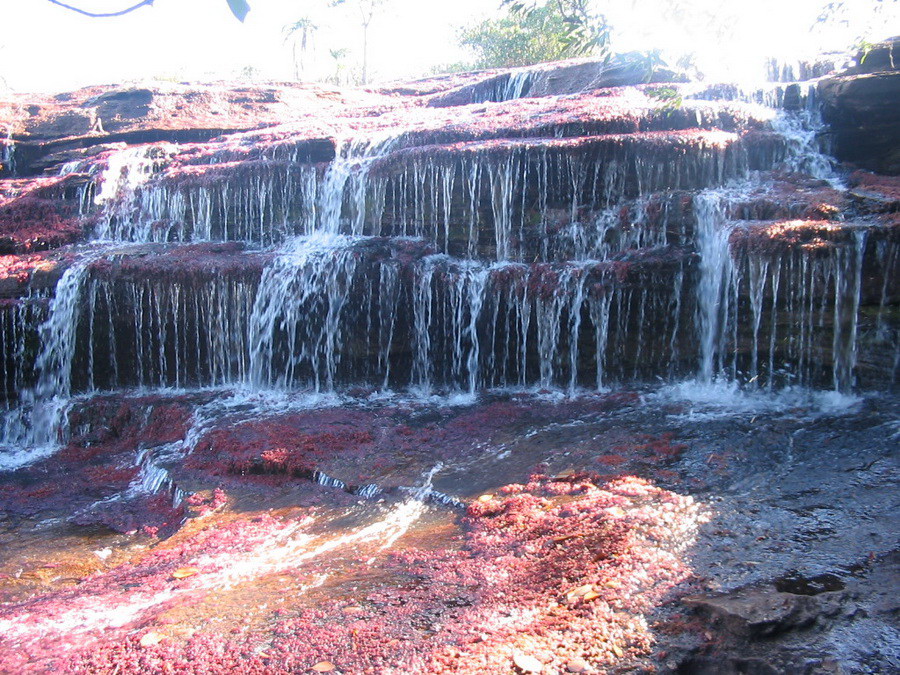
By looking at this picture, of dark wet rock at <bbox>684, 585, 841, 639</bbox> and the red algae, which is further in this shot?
the red algae

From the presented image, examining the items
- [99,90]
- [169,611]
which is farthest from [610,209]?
[99,90]

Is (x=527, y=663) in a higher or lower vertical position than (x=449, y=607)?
higher

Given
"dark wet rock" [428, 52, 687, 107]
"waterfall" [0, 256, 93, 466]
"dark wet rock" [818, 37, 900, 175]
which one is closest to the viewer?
"waterfall" [0, 256, 93, 466]

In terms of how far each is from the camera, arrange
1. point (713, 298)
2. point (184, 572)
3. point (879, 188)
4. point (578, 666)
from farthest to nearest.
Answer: point (879, 188)
point (713, 298)
point (184, 572)
point (578, 666)

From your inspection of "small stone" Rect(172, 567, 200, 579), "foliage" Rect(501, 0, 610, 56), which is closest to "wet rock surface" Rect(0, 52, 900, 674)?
"small stone" Rect(172, 567, 200, 579)

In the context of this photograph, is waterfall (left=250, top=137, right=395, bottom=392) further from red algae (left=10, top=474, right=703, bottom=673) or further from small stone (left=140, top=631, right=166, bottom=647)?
small stone (left=140, top=631, right=166, bottom=647)

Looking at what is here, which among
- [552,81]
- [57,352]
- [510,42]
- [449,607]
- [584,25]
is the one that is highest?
[510,42]

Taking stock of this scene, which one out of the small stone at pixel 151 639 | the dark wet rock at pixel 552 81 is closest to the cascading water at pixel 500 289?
the dark wet rock at pixel 552 81

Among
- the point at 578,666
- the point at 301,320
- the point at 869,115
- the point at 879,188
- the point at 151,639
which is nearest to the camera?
the point at 578,666

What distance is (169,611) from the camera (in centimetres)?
511

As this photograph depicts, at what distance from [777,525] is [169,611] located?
4.71 m

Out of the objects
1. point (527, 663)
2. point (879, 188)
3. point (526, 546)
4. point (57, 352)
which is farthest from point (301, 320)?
point (879, 188)

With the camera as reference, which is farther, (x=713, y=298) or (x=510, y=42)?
(x=510, y=42)

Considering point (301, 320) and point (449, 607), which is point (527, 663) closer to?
point (449, 607)
